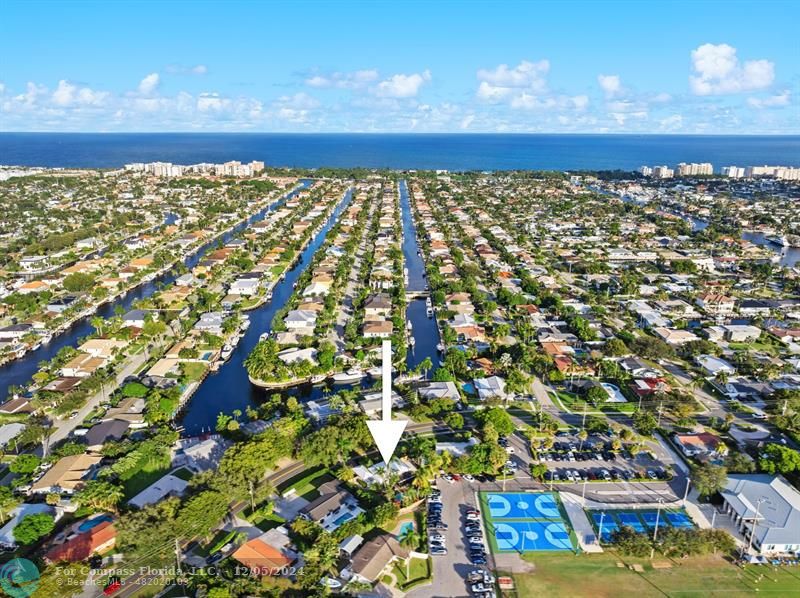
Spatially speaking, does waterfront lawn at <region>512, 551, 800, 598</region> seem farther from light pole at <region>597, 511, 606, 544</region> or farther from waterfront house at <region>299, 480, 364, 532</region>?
waterfront house at <region>299, 480, 364, 532</region>

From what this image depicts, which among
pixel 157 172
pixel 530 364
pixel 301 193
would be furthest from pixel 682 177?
pixel 157 172

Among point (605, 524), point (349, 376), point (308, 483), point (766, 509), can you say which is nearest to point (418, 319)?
point (349, 376)

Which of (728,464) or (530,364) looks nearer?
(728,464)

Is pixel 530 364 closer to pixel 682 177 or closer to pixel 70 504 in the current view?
pixel 70 504

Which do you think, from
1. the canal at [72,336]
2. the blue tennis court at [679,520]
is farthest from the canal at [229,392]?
the blue tennis court at [679,520]

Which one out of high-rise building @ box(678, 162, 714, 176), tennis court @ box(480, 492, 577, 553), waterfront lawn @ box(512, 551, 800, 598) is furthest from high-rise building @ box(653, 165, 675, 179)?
waterfront lawn @ box(512, 551, 800, 598)

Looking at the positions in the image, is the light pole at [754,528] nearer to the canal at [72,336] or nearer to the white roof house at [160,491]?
the white roof house at [160,491]
